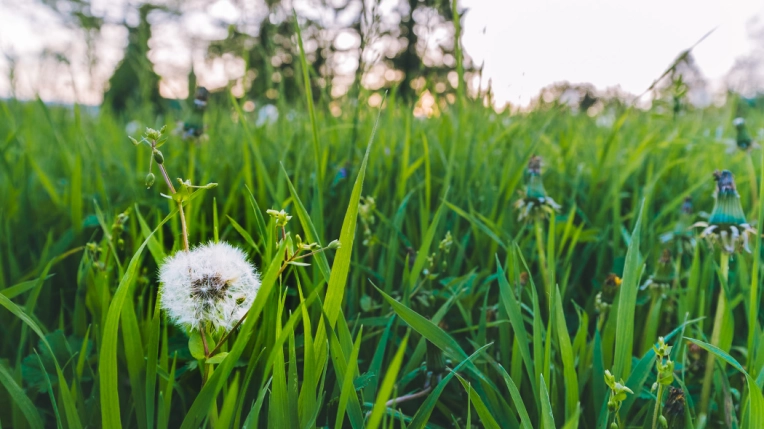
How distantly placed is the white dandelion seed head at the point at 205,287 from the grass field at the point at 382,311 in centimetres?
3

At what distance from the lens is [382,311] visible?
0.93 metres

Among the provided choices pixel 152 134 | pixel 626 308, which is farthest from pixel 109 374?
pixel 626 308

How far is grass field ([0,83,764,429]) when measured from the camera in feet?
1.98

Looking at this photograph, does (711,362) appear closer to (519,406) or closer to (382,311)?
(519,406)

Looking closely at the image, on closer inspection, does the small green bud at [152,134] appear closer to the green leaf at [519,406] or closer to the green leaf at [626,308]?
the green leaf at [519,406]

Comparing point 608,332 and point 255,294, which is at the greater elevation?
point 255,294

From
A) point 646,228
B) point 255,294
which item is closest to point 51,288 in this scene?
point 255,294

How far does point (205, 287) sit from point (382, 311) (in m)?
0.44

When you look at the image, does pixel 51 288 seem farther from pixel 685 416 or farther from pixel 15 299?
pixel 685 416

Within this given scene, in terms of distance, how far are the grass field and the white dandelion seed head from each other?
1.3 inches

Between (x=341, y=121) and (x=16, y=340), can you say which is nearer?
(x=16, y=340)

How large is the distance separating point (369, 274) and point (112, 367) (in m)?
0.58

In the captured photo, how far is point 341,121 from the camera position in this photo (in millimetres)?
2143

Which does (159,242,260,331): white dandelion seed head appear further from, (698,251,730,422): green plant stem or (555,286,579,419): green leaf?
(698,251,730,422): green plant stem
